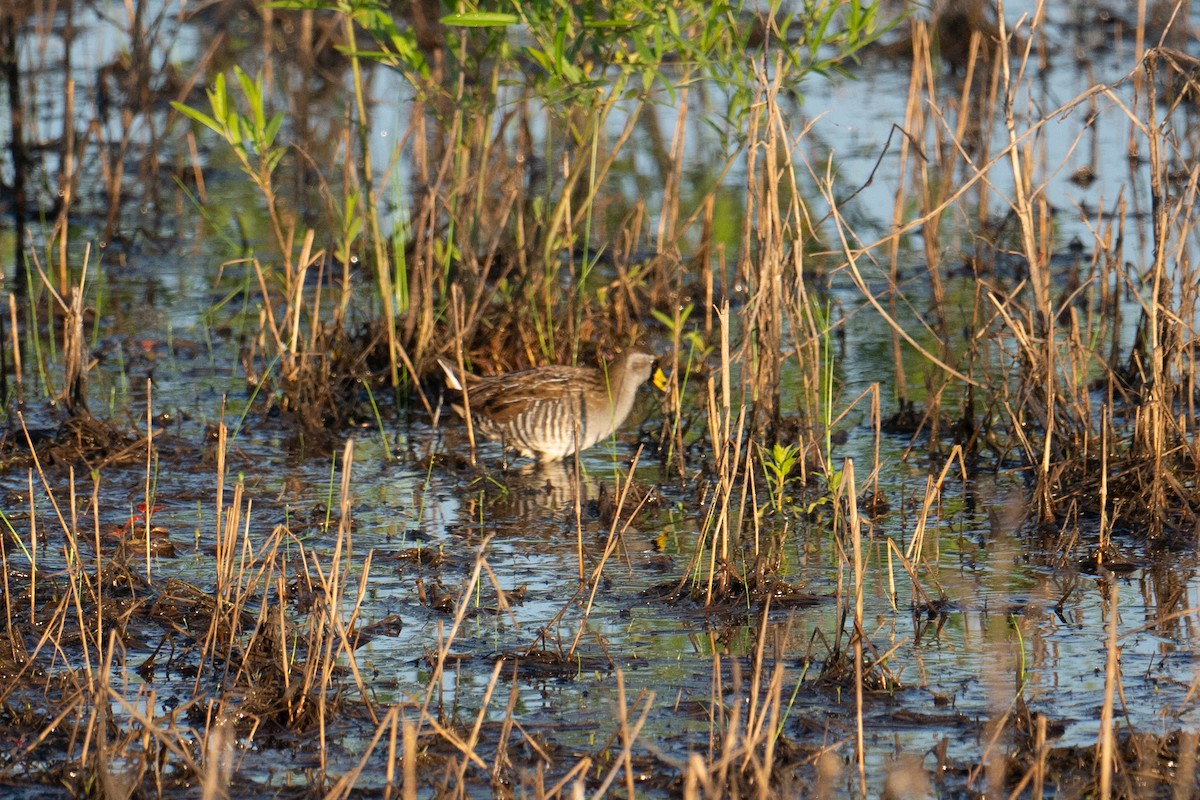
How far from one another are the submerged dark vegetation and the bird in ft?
0.68

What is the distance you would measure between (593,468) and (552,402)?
37cm

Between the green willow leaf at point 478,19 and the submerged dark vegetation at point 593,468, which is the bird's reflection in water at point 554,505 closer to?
the submerged dark vegetation at point 593,468

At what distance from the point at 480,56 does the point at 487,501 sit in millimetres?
2152

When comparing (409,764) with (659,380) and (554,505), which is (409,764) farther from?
(659,380)

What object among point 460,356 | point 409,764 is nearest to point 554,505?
point 460,356

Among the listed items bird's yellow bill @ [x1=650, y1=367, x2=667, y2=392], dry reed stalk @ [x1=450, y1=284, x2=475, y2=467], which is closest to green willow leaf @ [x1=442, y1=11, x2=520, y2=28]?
dry reed stalk @ [x1=450, y1=284, x2=475, y2=467]

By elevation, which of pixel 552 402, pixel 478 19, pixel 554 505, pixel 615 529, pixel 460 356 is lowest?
pixel 554 505

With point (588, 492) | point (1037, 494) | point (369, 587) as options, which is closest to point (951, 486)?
point (1037, 494)

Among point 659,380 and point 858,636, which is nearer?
point 858,636

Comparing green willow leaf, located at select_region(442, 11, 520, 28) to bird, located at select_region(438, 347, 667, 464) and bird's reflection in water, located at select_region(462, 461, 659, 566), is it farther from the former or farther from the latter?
bird's reflection in water, located at select_region(462, 461, 659, 566)

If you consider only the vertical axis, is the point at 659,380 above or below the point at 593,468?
above

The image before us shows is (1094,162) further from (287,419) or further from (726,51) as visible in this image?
(287,419)

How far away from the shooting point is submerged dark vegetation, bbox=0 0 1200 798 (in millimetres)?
4180

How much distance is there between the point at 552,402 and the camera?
7.36 meters
